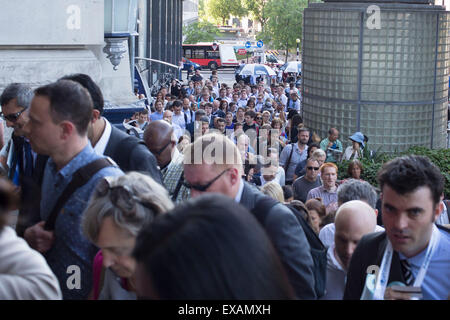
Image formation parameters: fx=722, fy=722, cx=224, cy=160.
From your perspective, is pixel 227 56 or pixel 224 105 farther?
pixel 227 56

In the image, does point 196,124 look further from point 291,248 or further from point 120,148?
point 291,248

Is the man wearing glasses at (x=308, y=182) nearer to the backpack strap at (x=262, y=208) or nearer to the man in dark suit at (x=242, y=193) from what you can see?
the man in dark suit at (x=242, y=193)

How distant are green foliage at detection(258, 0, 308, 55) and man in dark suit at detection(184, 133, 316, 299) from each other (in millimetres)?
55854

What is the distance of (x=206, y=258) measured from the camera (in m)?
1.52

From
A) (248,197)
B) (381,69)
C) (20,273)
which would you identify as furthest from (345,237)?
(381,69)

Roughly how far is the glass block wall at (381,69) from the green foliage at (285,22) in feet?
147

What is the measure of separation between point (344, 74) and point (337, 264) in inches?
395

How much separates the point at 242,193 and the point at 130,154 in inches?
44.4

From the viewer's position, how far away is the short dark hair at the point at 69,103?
3.57 meters

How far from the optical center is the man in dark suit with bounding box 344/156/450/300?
3.19 metres

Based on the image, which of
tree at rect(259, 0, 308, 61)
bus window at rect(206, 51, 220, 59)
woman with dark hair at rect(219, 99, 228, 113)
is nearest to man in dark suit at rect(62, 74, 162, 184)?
woman with dark hair at rect(219, 99, 228, 113)

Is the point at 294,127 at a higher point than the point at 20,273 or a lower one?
lower
